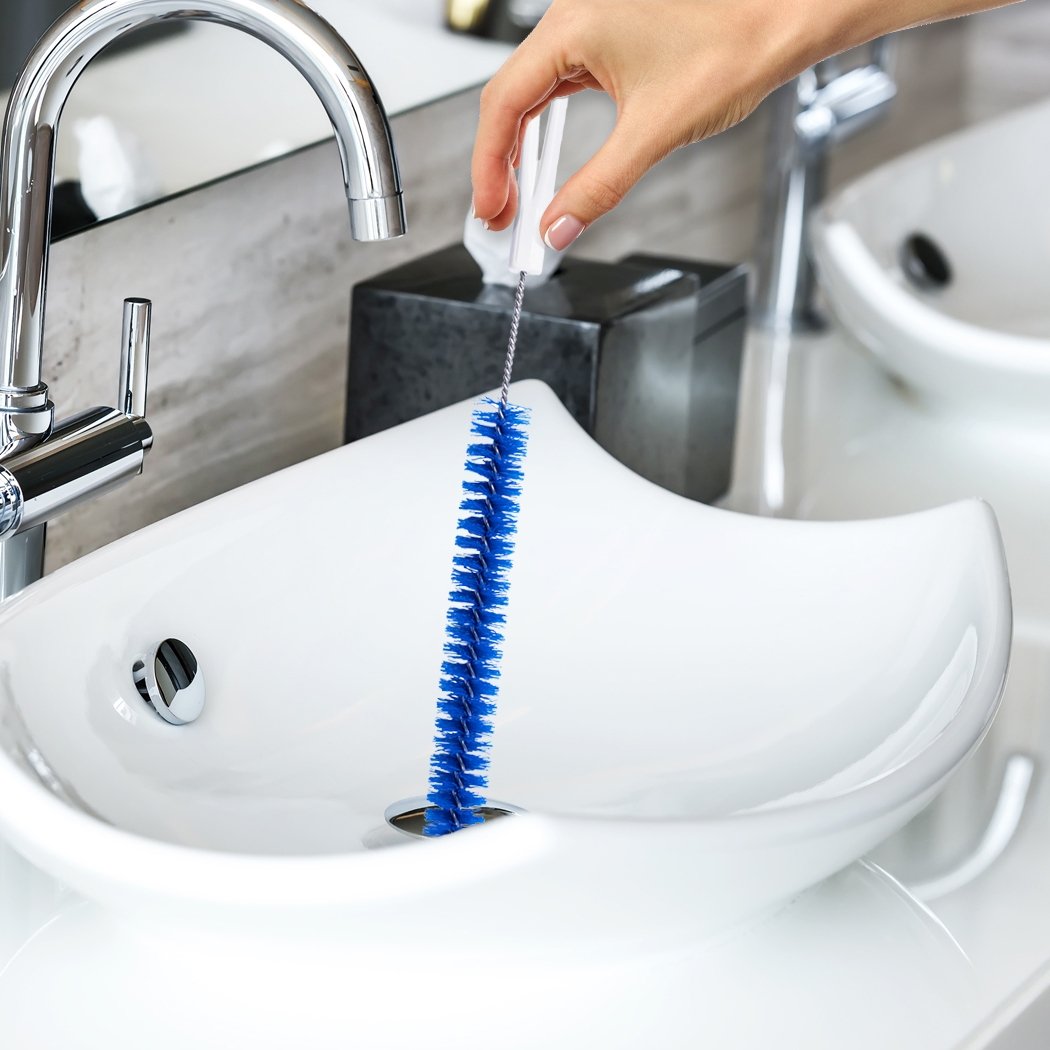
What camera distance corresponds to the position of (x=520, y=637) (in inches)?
31.3

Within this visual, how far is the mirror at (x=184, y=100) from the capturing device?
80 cm

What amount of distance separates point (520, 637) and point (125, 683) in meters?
0.21

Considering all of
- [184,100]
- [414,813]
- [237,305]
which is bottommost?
[414,813]

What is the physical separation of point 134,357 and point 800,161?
0.85 metres

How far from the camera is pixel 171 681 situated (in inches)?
26.8

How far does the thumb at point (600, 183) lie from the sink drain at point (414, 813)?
0.81 ft

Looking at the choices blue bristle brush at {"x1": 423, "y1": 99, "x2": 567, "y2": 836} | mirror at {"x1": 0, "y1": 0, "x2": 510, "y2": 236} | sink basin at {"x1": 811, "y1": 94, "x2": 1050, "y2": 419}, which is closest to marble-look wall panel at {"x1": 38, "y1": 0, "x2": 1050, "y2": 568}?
mirror at {"x1": 0, "y1": 0, "x2": 510, "y2": 236}

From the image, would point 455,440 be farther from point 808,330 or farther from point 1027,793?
point 808,330

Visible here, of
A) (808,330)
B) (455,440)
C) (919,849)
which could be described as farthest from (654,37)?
(808,330)

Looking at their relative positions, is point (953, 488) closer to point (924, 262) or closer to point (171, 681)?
point (924, 262)

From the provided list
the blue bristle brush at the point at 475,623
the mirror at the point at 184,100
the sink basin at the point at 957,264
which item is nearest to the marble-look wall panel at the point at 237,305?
the mirror at the point at 184,100

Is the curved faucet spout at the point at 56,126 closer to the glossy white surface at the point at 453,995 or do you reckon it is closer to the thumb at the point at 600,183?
the thumb at the point at 600,183

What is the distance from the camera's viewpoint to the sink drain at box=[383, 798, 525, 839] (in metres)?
0.69

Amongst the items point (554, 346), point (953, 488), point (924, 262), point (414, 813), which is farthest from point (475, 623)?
point (924, 262)
